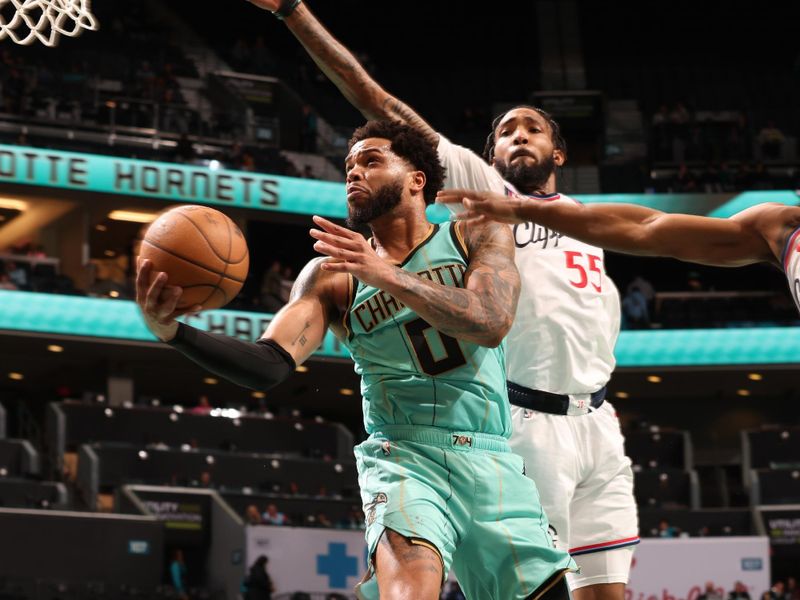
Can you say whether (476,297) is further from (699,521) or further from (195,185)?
→ (195,185)

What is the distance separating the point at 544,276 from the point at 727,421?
2948cm

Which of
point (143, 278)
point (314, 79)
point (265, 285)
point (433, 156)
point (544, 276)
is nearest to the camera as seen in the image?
point (143, 278)

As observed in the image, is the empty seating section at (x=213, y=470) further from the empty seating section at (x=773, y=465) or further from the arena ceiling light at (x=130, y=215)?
the arena ceiling light at (x=130, y=215)

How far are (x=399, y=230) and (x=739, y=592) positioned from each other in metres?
16.2

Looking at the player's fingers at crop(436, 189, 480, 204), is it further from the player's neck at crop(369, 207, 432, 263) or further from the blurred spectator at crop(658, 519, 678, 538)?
the blurred spectator at crop(658, 519, 678, 538)

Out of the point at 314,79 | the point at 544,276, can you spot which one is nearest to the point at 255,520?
the point at 544,276

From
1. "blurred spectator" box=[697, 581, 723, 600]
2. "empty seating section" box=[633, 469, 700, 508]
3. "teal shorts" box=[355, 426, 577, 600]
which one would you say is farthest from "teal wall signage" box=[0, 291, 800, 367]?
"teal shorts" box=[355, 426, 577, 600]

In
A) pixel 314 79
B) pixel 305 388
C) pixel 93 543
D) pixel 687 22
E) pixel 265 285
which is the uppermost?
pixel 687 22

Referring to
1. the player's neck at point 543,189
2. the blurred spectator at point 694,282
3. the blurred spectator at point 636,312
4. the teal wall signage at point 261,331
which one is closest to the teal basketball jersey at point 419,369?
the player's neck at point 543,189

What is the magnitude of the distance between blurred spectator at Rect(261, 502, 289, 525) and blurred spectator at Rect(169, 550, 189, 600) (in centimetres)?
145

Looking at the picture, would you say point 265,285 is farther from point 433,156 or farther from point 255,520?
point 433,156

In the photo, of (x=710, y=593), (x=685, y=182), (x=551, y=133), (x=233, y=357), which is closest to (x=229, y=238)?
(x=233, y=357)

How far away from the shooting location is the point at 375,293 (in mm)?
4777

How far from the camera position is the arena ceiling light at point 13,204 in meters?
29.0
